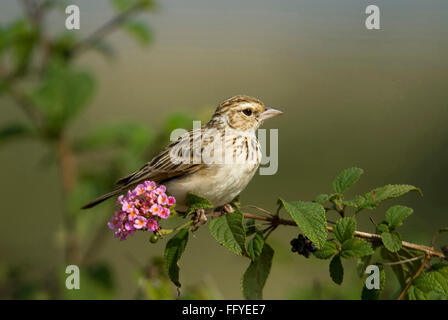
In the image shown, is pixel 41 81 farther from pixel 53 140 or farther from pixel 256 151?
pixel 256 151

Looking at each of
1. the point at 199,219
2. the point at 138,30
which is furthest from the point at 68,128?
the point at 199,219

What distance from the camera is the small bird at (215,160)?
251 cm

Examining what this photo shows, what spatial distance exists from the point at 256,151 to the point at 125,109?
976 cm

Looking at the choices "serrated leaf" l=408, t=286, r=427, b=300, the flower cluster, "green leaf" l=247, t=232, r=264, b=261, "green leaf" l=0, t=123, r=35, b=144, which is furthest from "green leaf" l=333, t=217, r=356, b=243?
"green leaf" l=0, t=123, r=35, b=144

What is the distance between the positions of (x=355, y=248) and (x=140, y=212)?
2.49ft

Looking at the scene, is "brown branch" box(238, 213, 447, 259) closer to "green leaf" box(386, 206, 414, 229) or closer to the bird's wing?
"green leaf" box(386, 206, 414, 229)

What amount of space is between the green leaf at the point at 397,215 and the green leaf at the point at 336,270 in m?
0.23

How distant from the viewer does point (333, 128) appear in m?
11.8

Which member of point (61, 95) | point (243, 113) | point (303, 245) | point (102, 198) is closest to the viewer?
point (303, 245)

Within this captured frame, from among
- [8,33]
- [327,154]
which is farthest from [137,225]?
[327,154]

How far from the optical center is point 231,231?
1952mm

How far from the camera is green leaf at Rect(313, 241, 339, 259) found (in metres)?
2.00

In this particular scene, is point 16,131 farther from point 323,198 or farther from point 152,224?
point 323,198

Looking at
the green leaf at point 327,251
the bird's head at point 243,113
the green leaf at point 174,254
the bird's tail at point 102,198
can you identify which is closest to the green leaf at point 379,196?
the green leaf at point 327,251
